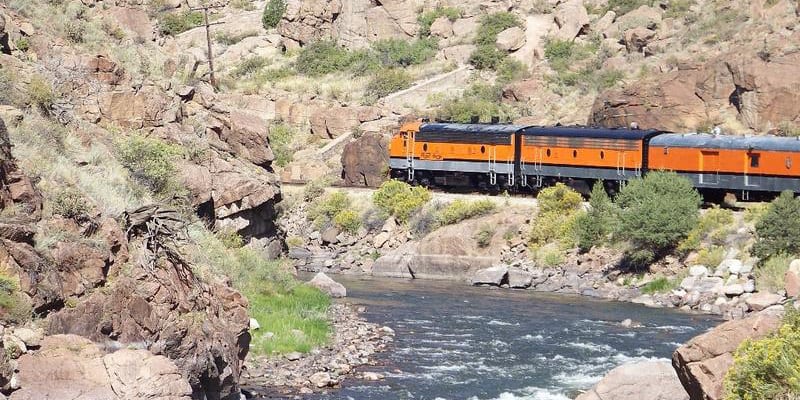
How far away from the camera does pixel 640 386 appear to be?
19.7 meters

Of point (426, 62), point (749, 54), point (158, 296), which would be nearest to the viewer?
point (158, 296)

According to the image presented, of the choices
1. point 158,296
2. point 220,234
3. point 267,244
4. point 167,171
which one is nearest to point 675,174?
point 267,244

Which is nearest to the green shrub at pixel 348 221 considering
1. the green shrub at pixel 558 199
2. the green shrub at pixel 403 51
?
the green shrub at pixel 558 199

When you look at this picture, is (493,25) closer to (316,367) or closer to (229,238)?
(229,238)

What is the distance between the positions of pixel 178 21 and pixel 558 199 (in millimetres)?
47874

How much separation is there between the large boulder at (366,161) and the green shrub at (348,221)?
605cm

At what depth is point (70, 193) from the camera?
1841cm

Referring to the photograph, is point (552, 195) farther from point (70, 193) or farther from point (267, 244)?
point (70, 193)

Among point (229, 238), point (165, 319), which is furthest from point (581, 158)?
point (165, 319)

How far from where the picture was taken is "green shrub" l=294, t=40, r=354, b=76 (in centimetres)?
8312

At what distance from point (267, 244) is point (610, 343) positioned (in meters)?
15.2

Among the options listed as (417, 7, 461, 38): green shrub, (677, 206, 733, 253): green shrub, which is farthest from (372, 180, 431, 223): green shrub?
(417, 7, 461, 38): green shrub

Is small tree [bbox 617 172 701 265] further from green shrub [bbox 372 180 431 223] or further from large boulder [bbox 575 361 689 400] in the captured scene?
large boulder [bbox 575 361 689 400]

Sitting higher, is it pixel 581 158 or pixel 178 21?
pixel 178 21
